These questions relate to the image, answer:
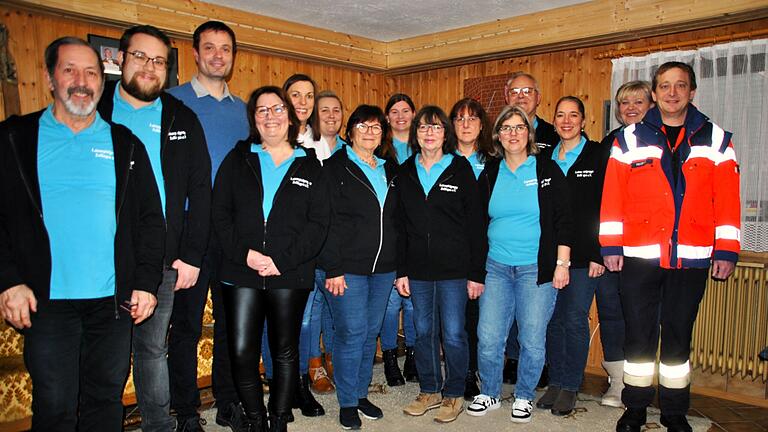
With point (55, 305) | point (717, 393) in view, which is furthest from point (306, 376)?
point (717, 393)

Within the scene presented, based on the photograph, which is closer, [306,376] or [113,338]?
[113,338]

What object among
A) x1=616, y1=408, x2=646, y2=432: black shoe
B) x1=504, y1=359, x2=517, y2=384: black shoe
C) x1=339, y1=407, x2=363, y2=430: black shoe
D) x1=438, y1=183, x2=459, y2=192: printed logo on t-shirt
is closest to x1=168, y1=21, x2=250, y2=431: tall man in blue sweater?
x1=339, y1=407, x2=363, y2=430: black shoe

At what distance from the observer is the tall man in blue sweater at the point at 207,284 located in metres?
2.59

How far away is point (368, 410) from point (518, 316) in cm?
98

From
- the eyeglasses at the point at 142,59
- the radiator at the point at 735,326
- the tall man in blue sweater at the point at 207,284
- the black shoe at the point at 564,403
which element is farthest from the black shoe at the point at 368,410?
the radiator at the point at 735,326

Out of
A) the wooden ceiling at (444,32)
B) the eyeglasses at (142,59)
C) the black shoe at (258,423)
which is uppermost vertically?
the wooden ceiling at (444,32)

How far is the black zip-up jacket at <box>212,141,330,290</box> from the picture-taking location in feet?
7.97

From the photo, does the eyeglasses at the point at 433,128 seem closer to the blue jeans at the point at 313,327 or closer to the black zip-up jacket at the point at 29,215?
the blue jeans at the point at 313,327

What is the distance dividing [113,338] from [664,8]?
3893mm

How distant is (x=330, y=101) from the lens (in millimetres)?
3469

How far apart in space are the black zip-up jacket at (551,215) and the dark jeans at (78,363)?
6.54 feet

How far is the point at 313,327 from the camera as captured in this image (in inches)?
135

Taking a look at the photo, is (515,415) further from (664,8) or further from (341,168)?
(664,8)

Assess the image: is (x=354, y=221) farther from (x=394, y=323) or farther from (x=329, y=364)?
(x=329, y=364)
